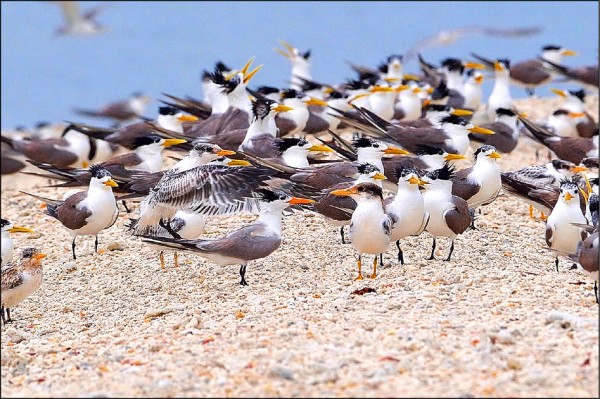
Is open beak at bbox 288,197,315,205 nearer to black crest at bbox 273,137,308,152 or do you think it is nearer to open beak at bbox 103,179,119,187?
open beak at bbox 103,179,119,187

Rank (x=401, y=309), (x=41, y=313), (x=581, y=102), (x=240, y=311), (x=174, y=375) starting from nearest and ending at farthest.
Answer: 1. (x=174, y=375)
2. (x=401, y=309)
3. (x=240, y=311)
4. (x=41, y=313)
5. (x=581, y=102)

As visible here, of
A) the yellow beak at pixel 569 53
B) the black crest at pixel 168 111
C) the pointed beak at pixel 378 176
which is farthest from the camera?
the yellow beak at pixel 569 53

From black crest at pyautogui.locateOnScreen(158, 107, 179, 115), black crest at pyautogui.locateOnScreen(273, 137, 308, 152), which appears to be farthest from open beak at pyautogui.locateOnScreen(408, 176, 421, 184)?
black crest at pyautogui.locateOnScreen(158, 107, 179, 115)

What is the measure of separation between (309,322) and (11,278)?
2.34 meters

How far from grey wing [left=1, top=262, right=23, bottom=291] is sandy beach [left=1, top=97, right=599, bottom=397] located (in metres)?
0.32

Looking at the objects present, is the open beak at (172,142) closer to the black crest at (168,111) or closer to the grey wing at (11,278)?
the grey wing at (11,278)

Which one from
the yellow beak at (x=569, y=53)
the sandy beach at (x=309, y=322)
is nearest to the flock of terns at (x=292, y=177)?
the sandy beach at (x=309, y=322)

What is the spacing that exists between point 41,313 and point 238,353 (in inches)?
106

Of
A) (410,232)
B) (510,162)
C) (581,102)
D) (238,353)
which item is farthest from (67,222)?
(581,102)

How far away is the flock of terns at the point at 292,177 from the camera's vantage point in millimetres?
7953

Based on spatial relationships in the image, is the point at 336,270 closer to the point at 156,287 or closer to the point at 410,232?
the point at 410,232

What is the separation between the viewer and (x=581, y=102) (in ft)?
49.9

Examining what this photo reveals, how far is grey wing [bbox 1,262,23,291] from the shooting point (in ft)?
24.9

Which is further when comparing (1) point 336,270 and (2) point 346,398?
(1) point 336,270
